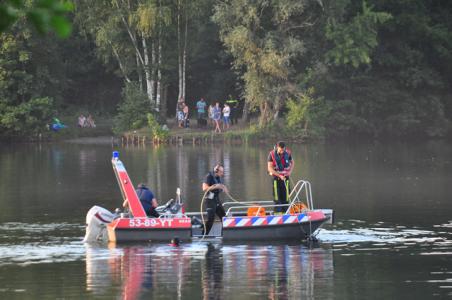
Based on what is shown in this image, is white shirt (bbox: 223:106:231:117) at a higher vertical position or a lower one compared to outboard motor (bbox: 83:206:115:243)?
higher

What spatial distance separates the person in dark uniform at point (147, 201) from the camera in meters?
22.9

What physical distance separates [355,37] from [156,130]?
14010 mm

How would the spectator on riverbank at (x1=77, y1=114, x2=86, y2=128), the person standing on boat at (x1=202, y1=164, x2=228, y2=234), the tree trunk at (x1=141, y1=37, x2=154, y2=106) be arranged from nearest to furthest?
the person standing on boat at (x1=202, y1=164, x2=228, y2=234) < the tree trunk at (x1=141, y1=37, x2=154, y2=106) < the spectator on riverbank at (x1=77, y1=114, x2=86, y2=128)

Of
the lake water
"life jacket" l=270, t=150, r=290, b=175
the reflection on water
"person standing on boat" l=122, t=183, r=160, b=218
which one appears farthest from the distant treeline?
the reflection on water

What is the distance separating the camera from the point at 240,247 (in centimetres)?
2230

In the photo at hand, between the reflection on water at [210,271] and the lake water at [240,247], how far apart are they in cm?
2

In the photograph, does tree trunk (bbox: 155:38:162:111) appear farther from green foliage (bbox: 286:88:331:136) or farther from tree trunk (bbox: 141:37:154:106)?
green foliage (bbox: 286:88:331:136)

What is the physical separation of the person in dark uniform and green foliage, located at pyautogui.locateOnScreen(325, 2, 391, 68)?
144 feet

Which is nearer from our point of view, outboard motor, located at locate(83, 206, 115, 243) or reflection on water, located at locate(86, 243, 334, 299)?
reflection on water, located at locate(86, 243, 334, 299)

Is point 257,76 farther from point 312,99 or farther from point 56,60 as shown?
point 56,60

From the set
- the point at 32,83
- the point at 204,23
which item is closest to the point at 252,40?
the point at 204,23

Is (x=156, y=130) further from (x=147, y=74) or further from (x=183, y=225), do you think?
(x=183, y=225)

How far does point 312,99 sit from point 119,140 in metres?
12.3

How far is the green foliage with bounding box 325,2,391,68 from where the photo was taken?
65688mm
